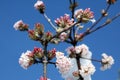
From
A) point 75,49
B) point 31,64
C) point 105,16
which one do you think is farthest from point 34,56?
point 105,16

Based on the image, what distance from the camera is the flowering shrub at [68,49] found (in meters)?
5.17

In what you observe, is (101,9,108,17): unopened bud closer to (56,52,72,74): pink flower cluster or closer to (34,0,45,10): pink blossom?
(56,52,72,74): pink flower cluster

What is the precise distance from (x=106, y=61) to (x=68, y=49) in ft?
2.07

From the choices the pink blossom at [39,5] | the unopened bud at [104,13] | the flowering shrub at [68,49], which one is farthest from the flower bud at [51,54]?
the pink blossom at [39,5]

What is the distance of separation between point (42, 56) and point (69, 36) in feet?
2.49

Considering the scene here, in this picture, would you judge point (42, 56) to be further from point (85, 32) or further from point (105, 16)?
point (105, 16)

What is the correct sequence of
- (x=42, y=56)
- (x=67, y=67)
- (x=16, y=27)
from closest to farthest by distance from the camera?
(x=42, y=56)
(x=67, y=67)
(x=16, y=27)

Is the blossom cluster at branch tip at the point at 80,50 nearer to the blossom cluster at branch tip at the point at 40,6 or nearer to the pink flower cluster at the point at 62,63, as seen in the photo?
the pink flower cluster at the point at 62,63

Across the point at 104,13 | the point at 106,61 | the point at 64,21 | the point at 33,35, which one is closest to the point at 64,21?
the point at 64,21

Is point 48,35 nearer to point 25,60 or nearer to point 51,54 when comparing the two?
point 51,54

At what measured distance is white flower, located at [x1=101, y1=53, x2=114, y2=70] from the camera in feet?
19.9

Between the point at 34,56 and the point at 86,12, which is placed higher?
the point at 86,12

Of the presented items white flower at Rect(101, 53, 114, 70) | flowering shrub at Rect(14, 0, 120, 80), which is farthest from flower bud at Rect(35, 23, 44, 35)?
white flower at Rect(101, 53, 114, 70)

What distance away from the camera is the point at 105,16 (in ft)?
18.7
